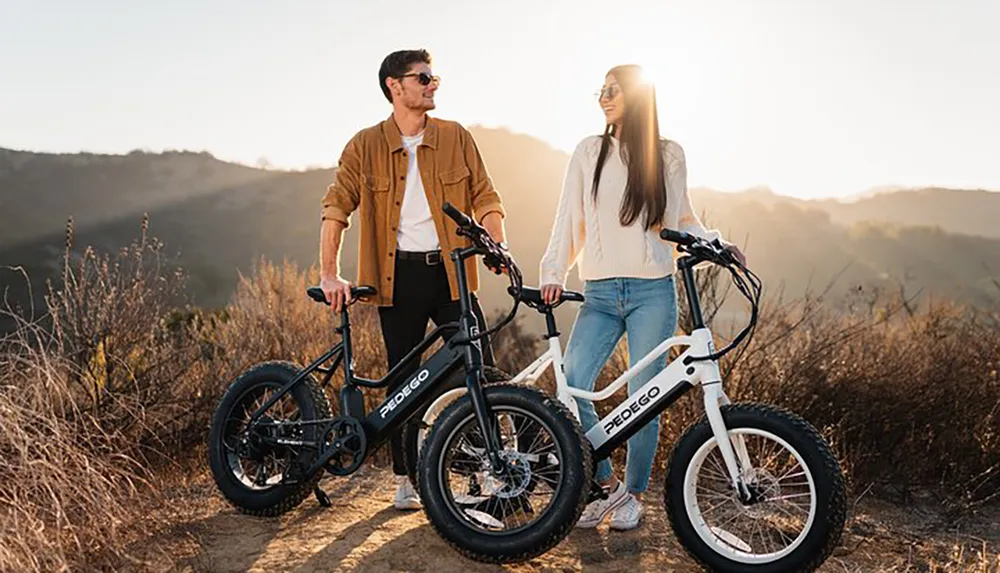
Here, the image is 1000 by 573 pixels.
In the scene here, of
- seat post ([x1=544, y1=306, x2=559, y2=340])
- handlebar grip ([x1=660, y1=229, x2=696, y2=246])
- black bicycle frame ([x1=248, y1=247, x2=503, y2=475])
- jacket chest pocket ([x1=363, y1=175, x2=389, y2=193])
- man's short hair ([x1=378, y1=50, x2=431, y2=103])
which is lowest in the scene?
black bicycle frame ([x1=248, y1=247, x2=503, y2=475])

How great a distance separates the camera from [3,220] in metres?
41.2

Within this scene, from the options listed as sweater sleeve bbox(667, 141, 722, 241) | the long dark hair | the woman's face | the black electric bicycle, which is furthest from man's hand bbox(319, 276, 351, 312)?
sweater sleeve bbox(667, 141, 722, 241)

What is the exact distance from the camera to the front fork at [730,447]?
3307mm

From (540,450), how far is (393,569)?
2.39ft

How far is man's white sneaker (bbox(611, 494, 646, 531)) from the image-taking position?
410 centimetres

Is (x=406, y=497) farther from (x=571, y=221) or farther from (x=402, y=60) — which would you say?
(x=402, y=60)

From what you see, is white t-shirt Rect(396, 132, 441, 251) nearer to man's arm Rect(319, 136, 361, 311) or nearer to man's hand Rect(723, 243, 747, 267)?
man's arm Rect(319, 136, 361, 311)

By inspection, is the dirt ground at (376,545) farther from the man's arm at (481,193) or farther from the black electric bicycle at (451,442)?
the man's arm at (481,193)

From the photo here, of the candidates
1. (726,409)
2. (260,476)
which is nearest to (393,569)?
(260,476)

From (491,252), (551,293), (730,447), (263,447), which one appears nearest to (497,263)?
(491,252)

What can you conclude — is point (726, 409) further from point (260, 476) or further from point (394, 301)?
point (260, 476)

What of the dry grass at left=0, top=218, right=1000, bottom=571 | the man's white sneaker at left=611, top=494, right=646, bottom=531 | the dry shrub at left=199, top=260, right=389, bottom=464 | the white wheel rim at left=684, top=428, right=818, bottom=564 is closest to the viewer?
the white wheel rim at left=684, top=428, right=818, bottom=564

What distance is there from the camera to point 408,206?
4258mm

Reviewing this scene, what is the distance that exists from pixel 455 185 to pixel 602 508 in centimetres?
161
